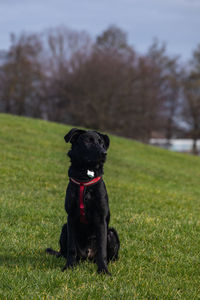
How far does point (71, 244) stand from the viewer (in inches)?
191

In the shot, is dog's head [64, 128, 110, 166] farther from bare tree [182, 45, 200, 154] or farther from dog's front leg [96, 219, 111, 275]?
bare tree [182, 45, 200, 154]

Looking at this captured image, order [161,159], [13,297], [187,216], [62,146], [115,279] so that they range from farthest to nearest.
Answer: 1. [161,159]
2. [62,146]
3. [187,216]
4. [115,279]
5. [13,297]

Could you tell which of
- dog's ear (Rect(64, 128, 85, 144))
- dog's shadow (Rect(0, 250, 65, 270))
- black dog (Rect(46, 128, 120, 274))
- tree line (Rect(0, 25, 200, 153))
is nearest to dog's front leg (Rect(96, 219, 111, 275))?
black dog (Rect(46, 128, 120, 274))

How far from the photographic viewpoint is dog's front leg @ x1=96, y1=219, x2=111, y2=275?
471cm

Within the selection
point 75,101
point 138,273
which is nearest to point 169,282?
point 138,273

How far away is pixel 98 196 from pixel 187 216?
496 cm

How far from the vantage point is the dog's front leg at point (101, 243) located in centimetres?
471

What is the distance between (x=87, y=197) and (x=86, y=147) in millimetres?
651

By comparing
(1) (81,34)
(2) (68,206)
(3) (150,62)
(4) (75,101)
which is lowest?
(2) (68,206)

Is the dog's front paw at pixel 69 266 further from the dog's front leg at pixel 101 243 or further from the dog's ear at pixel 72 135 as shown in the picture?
the dog's ear at pixel 72 135

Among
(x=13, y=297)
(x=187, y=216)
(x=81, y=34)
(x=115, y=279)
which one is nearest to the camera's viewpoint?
(x=13, y=297)

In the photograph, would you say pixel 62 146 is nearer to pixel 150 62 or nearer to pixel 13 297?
pixel 13 297

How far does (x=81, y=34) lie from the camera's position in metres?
56.5

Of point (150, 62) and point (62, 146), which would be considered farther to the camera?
point (150, 62)
